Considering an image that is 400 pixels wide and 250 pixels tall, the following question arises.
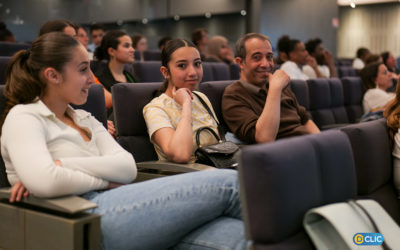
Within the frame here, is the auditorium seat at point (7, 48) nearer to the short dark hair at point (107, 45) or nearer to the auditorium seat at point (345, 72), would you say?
the short dark hair at point (107, 45)

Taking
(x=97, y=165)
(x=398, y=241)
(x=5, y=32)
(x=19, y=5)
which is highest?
(x=19, y=5)

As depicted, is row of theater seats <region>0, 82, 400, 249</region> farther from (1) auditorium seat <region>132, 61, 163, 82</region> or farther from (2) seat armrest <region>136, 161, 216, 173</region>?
(1) auditorium seat <region>132, 61, 163, 82</region>

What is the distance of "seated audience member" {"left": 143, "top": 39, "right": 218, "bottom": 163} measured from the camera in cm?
204

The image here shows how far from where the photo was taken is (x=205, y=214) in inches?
59.9

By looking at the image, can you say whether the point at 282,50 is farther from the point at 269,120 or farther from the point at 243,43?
the point at 269,120

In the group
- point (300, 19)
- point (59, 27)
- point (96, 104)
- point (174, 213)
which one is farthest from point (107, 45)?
point (300, 19)

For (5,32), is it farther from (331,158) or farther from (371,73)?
(331,158)

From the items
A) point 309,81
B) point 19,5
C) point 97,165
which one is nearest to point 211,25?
point 19,5

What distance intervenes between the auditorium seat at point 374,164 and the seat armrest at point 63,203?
90cm

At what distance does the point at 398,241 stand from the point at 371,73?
13.2ft

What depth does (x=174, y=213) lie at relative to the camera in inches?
58.2

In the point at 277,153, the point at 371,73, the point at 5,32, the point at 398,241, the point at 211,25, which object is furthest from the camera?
the point at 211,25

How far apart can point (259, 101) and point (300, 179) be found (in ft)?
5.02

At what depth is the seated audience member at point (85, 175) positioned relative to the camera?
4.59 feet
